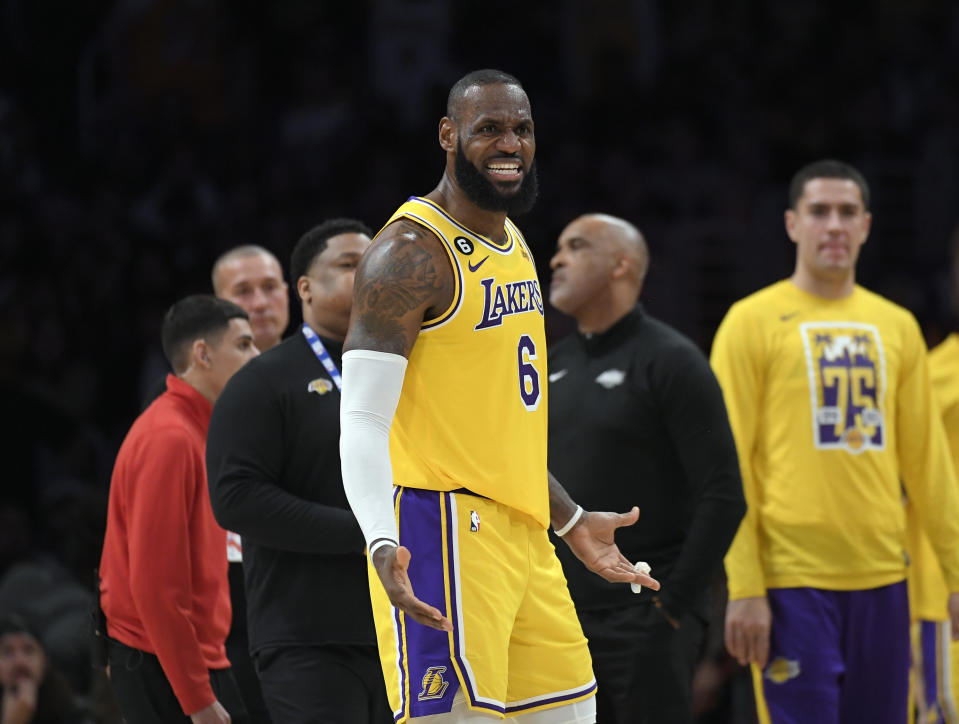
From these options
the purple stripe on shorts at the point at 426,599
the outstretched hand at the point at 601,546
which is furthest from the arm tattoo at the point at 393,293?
the outstretched hand at the point at 601,546

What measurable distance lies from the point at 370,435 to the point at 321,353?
1355 mm

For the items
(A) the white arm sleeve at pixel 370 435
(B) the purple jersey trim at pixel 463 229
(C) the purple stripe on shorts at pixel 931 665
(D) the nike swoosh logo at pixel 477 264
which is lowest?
(C) the purple stripe on shorts at pixel 931 665

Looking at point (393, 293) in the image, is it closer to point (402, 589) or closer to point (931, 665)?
point (402, 589)

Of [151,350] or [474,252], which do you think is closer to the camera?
[474,252]

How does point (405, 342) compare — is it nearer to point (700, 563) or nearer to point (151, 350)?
point (700, 563)

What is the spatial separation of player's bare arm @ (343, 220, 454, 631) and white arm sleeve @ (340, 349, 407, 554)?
4cm

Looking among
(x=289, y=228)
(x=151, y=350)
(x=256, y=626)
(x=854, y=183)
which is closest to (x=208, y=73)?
(x=289, y=228)

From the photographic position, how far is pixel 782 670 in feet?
17.3

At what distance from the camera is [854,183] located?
5715mm

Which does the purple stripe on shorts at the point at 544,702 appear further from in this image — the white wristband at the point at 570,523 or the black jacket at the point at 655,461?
the black jacket at the point at 655,461

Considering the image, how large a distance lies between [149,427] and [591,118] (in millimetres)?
7535

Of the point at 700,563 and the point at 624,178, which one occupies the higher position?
the point at 624,178

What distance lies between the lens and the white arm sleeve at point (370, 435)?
3.26 metres

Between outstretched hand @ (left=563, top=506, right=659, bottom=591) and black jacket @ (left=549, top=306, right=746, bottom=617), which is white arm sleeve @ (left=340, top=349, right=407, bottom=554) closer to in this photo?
outstretched hand @ (left=563, top=506, right=659, bottom=591)
